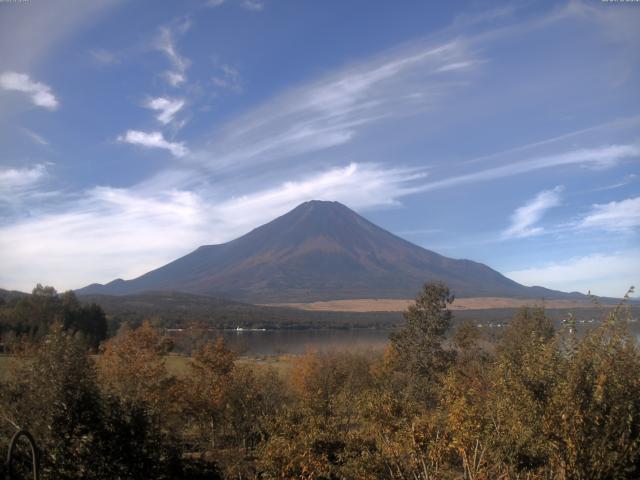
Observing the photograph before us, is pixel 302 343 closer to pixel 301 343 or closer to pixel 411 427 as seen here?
pixel 301 343

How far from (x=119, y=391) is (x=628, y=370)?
8758 mm

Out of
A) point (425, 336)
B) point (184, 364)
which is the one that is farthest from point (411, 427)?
point (184, 364)

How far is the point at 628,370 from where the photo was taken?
7.21 meters

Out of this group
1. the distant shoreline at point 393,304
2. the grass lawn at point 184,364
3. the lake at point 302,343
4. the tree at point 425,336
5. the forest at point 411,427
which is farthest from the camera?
the distant shoreline at point 393,304

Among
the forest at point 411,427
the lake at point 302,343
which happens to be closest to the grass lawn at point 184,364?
the lake at point 302,343

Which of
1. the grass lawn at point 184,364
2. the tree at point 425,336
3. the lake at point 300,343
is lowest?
the lake at point 300,343

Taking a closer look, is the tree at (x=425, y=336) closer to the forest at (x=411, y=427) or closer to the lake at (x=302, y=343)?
the lake at (x=302, y=343)

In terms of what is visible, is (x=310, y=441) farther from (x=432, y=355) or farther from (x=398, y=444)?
(x=432, y=355)

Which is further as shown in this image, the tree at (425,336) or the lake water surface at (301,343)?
the lake water surface at (301,343)

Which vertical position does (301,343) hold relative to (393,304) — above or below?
below

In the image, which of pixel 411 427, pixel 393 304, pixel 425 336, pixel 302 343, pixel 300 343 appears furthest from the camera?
pixel 393 304

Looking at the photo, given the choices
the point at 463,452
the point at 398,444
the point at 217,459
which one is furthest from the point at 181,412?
the point at 463,452

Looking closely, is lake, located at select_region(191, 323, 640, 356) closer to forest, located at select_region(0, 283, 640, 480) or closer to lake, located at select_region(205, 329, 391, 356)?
lake, located at select_region(205, 329, 391, 356)

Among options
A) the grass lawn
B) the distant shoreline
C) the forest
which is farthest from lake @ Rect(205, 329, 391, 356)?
the distant shoreline
